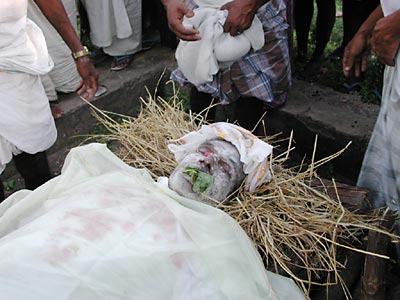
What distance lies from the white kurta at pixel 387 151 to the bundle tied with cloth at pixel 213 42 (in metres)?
0.65

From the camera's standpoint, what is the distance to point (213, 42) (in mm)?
2273

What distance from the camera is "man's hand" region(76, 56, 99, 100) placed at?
92.2 inches

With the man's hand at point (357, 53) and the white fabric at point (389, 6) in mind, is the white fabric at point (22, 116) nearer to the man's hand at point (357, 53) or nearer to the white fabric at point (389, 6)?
the man's hand at point (357, 53)

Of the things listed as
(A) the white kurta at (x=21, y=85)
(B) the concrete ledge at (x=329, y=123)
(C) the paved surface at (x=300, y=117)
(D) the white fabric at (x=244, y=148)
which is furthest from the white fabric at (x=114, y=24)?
(D) the white fabric at (x=244, y=148)

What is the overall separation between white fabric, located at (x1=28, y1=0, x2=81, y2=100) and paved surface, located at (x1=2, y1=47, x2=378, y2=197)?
10 cm

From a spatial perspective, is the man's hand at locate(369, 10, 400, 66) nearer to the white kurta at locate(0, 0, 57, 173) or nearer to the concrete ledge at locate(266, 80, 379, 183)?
the concrete ledge at locate(266, 80, 379, 183)

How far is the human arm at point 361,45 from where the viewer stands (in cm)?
201

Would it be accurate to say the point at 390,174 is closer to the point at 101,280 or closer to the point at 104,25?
the point at 101,280

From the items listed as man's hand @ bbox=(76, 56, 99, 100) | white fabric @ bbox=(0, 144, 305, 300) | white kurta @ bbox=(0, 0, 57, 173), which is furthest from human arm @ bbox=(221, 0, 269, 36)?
white fabric @ bbox=(0, 144, 305, 300)

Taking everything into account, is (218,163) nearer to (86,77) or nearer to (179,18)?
(179,18)

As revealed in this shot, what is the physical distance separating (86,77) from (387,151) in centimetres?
145

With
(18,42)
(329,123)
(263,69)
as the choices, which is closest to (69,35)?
(18,42)

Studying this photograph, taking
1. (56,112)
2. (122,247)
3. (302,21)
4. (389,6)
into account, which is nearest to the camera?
(122,247)

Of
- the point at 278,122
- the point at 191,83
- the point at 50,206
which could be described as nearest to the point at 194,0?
the point at 191,83
